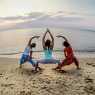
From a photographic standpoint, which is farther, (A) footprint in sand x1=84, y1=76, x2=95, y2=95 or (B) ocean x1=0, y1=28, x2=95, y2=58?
(B) ocean x1=0, y1=28, x2=95, y2=58

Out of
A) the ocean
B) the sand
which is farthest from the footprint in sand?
the ocean

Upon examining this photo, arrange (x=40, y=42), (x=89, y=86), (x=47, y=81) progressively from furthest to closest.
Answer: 1. (x=40, y=42)
2. (x=47, y=81)
3. (x=89, y=86)

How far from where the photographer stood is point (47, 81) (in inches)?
319

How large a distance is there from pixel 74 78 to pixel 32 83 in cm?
116

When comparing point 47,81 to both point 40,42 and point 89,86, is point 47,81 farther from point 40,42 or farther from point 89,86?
point 40,42

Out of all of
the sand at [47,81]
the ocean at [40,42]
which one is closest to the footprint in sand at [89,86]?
the sand at [47,81]

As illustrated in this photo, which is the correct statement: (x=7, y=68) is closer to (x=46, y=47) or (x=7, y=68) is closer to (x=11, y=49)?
(x=46, y=47)

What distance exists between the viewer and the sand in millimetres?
7371

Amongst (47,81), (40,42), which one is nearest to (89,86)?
(47,81)

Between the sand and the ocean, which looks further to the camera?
the ocean

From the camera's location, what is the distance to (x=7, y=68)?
32.4 ft

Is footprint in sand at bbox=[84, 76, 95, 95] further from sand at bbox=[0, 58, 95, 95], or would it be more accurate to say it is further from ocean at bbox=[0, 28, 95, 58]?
ocean at bbox=[0, 28, 95, 58]

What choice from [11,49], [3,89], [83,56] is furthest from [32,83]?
[11,49]

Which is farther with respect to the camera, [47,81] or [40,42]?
[40,42]
